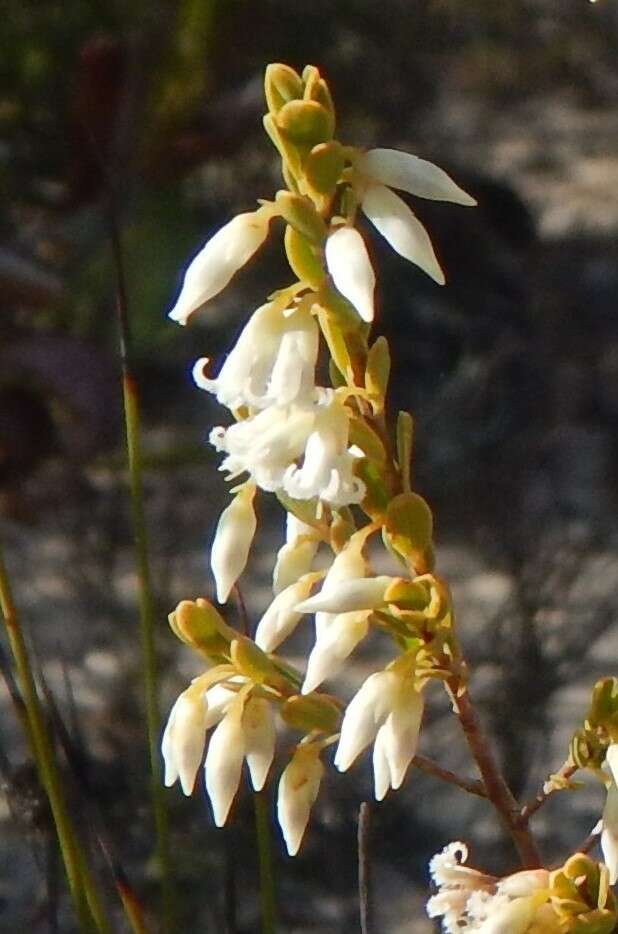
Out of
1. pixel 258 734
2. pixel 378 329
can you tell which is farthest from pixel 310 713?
pixel 378 329

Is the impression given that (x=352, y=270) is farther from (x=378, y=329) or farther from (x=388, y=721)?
(x=378, y=329)

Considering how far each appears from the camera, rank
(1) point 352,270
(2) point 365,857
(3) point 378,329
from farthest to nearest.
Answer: (3) point 378,329 → (2) point 365,857 → (1) point 352,270

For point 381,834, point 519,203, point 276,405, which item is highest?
point 519,203

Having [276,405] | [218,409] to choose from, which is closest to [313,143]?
[276,405]

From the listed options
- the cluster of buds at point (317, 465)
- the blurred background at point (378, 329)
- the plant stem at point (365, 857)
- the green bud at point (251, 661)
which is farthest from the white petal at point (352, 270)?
the blurred background at point (378, 329)

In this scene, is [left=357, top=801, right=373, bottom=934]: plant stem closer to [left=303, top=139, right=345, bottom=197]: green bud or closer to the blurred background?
[left=303, top=139, right=345, bottom=197]: green bud

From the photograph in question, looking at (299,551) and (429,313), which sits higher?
(429,313)

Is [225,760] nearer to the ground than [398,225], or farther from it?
nearer to the ground

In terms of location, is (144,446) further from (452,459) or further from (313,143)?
(313,143)
